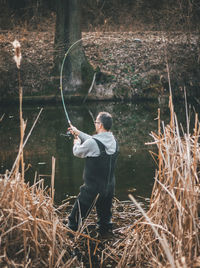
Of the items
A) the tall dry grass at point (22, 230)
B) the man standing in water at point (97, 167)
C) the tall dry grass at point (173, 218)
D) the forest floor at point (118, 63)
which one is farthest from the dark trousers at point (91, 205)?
the forest floor at point (118, 63)

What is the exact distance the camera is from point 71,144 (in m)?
10.5

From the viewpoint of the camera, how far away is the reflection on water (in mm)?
7258

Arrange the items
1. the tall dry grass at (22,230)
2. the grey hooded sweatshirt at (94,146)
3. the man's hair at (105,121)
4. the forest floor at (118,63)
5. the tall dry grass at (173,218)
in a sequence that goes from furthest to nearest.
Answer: the forest floor at (118,63)
the man's hair at (105,121)
the grey hooded sweatshirt at (94,146)
the tall dry grass at (22,230)
the tall dry grass at (173,218)

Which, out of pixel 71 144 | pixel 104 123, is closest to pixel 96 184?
pixel 104 123

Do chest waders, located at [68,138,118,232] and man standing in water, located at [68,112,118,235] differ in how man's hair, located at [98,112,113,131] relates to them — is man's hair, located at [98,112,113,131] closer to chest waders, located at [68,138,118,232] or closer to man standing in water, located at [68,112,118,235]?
man standing in water, located at [68,112,118,235]

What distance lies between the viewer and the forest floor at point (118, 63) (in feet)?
57.6

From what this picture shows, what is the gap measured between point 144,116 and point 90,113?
185 cm

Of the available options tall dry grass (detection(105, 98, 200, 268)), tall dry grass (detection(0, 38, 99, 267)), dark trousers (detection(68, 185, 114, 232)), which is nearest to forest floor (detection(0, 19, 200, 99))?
dark trousers (detection(68, 185, 114, 232))

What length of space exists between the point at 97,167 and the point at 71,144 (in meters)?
5.85

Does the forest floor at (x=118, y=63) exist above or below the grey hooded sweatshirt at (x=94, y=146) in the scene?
above

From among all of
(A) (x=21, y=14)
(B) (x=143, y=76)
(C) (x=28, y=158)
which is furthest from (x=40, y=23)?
(C) (x=28, y=158)

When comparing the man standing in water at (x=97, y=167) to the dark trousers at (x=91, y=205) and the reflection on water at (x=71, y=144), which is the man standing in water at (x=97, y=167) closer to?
the dark trousers at (x=91, y=205)

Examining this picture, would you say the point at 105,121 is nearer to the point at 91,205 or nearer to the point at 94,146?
the point at 94,146

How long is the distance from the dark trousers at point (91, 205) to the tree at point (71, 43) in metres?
12.3
